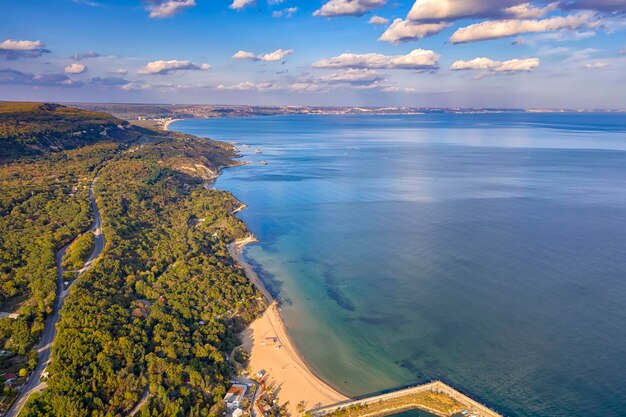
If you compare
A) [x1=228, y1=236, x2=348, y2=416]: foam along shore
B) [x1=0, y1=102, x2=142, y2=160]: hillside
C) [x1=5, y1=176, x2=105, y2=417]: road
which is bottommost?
[x1=228, y1=236, x2=348, y2=416]: foam along shore

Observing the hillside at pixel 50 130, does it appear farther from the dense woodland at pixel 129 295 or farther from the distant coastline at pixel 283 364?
the distant coastline at pixel 283 364

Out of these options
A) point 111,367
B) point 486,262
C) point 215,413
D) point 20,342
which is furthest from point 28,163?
point 486,262

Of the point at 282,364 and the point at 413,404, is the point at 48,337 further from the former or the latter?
the point at 413,404

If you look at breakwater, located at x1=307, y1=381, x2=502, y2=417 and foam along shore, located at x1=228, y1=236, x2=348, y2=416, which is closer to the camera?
breakwater, located at x1=307, y1=381, x2=502, y2=417

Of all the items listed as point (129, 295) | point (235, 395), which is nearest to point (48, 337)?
point (129, 295)

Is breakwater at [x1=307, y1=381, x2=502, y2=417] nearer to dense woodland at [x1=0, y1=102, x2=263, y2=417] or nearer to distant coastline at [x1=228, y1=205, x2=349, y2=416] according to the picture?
distant coastline at [x1=228, y1=205, x2=349, y2=416]

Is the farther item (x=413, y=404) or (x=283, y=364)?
(x=283, y=364)

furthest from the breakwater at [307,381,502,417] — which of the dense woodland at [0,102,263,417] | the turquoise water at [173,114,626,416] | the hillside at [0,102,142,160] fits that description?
the hillside at [0,102,142,160]
